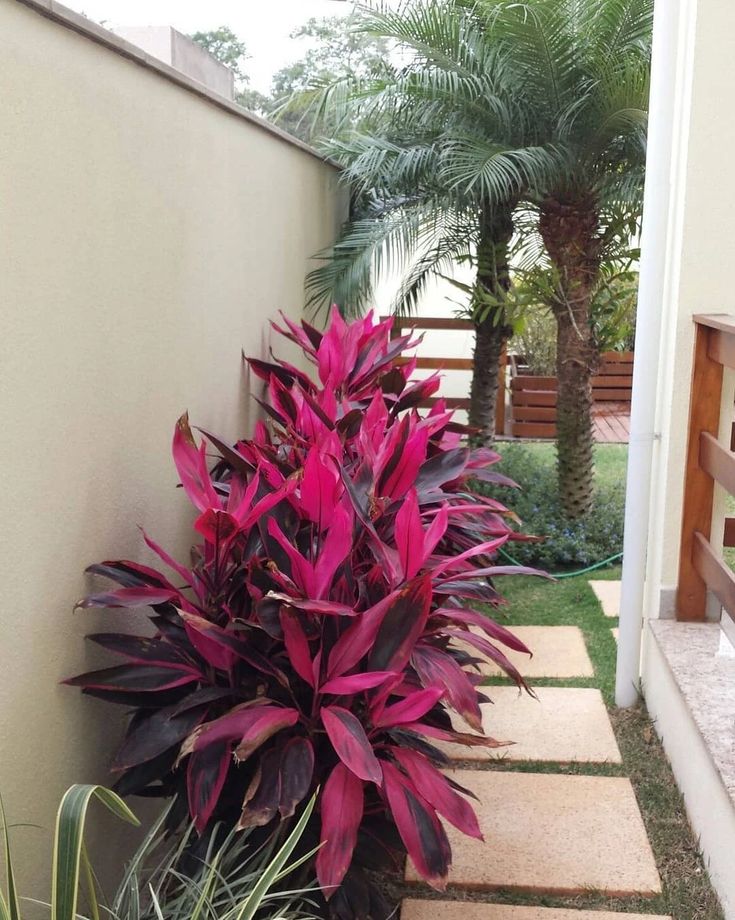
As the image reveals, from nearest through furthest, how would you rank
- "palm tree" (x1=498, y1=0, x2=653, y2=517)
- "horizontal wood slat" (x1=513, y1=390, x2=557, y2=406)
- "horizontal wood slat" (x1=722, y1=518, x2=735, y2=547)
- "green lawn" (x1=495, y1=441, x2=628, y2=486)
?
"horizontal wood slat" (x1=722, y1=518, x2=735, y2=547) → "palm tree" (x1=498, y1=0, x2=653, y2=517) → "green lawn" (x1=495, y1=441, x2=628, y2=486) → "horizontal wood slat" (x1=513, y1=390, x2=557, y2=406)

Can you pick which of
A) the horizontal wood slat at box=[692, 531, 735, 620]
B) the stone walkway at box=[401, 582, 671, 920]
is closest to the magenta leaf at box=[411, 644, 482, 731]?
the stone walkway at box=[401, 582, 671, 920]

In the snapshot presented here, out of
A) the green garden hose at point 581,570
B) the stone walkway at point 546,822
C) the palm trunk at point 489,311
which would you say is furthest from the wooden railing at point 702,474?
the palm trunk at point 489,311

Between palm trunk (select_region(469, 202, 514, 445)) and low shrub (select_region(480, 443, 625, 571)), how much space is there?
14.3 inches

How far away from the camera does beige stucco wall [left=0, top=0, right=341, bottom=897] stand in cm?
158

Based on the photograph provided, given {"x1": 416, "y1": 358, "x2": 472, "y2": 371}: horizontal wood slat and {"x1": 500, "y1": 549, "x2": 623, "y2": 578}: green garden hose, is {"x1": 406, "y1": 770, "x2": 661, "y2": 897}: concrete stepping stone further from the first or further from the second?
{"x1": 416, "y1": 358, "x2": 472, "y2": 371}: horizontal wood slat

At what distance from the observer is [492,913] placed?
7.25 feet

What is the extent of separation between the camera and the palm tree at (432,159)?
4703 millimetres

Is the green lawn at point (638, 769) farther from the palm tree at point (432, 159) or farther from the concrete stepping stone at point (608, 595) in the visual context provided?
the palm tree at point (432, 159)

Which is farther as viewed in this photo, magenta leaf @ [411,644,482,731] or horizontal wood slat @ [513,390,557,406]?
horizontal wood slat @ [513,390,557,406]

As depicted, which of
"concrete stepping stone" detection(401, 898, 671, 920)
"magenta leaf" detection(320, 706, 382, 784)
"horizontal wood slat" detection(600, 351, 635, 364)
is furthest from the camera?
"horizontal wood slat" detection(600, 351, 635, 364)

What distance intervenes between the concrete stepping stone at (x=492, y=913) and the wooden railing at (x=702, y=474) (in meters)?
0.97

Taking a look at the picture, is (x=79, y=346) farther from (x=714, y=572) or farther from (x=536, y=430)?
(x=536, y=430)

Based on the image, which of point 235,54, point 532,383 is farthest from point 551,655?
point 235,54

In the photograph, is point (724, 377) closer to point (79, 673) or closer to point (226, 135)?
point (226, 135)
